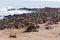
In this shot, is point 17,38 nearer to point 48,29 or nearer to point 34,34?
point 34,34

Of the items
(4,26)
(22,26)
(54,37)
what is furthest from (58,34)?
(4,26)

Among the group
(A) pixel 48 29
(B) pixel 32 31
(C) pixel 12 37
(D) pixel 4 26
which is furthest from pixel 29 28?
(D) pixel 4 26

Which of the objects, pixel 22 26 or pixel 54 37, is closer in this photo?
pixel 54 37

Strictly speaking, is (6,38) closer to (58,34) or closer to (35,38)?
(35,38)

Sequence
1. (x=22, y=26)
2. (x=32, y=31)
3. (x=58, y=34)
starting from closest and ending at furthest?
(x=58, y=34) → (x=32, y=31) → (x=22, y=26)

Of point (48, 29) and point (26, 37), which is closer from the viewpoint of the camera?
point (26, 37)

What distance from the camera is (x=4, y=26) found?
13445mm

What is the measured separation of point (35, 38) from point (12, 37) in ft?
3.17

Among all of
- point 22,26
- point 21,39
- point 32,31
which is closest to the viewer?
point 21,39

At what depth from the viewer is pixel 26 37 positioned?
945 cm

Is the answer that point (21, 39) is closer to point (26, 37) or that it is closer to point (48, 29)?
point (26, 37)

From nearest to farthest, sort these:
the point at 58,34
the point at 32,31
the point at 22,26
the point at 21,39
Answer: the point at 21,39
the point at 58,34
the point at 32,31
the point at 22,26

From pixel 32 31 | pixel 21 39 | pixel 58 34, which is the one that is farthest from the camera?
pixel 32 31

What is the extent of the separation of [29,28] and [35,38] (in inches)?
70.3
